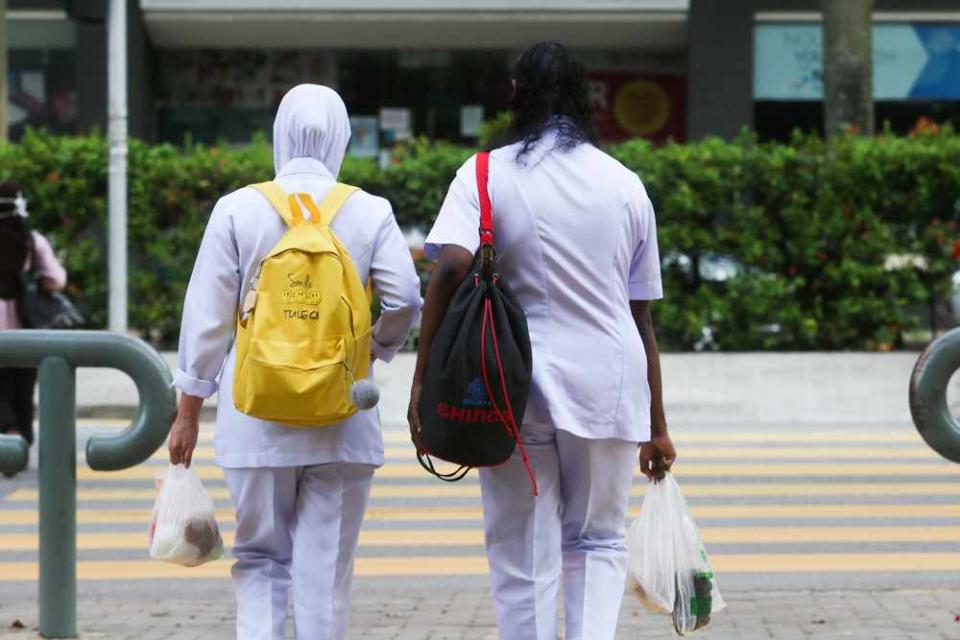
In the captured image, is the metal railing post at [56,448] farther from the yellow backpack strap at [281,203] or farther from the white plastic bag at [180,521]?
the yellow backpack strap at [281,203]

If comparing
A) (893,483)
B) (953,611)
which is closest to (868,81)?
(893,483)

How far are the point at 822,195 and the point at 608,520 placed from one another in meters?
12.8

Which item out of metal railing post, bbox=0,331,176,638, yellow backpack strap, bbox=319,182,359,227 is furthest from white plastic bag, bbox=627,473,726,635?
metal railing post, bbox=0,331,176,638

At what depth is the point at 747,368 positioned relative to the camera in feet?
51.8

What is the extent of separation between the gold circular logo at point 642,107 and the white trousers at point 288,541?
68.2ft

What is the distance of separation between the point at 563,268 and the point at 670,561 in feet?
3.06

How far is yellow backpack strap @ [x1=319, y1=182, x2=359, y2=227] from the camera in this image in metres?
4.54

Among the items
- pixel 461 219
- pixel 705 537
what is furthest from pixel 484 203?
pixel 705 537

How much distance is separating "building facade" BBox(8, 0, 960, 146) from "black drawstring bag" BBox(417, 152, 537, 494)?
64.5 ft

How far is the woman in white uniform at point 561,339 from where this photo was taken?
4316 mm

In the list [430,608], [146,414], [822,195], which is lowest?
[430,608]

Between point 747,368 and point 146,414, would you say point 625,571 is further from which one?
Result: point 747,368

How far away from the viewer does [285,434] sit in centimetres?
446

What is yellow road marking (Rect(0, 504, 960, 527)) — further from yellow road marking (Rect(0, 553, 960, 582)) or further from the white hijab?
the white hijab
